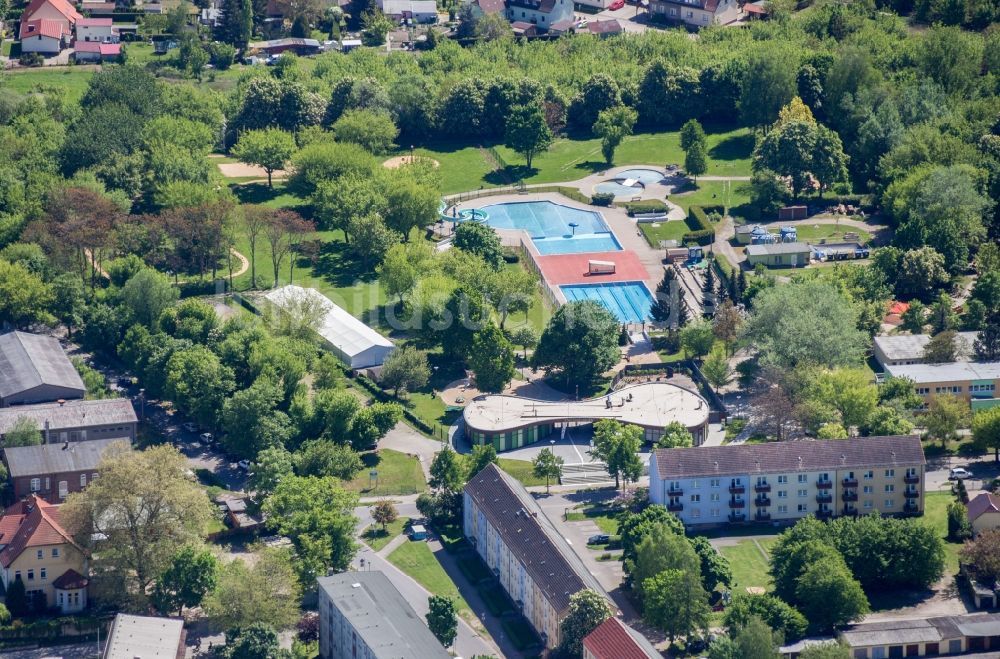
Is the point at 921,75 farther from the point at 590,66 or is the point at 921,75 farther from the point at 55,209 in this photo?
the point at 55,209

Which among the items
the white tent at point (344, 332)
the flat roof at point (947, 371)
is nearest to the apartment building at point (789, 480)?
the flat roof at point (947, 371)

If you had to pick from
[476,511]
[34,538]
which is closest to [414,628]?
[476,511]

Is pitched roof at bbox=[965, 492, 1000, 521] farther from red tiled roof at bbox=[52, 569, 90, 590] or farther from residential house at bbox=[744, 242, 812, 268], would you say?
red tiled roof at bbox=[52, 569, 90, 590]

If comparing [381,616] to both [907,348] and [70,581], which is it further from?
[907,348]

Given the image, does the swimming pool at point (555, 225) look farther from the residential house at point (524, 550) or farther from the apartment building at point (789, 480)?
the residential house at point (524, 550)

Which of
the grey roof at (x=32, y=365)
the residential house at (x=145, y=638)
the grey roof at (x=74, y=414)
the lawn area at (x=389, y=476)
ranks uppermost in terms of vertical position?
the grey roof at (x=32, y=365)

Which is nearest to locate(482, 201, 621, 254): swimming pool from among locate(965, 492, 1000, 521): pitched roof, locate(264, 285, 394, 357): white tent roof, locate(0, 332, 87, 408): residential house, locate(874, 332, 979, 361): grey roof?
locate(264, 285, 394, 357): white tent roof
